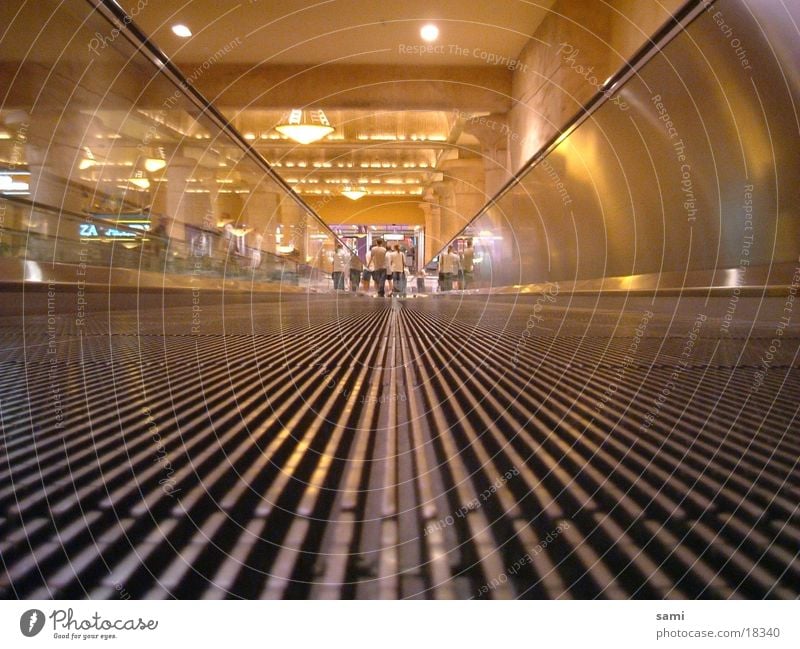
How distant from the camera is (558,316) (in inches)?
146

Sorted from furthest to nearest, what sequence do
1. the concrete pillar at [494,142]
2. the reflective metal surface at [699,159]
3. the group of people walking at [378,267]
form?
the group of people walking at [378,267] < the concrete pillar at [494,142] < the reflective metal surface at [699,159]

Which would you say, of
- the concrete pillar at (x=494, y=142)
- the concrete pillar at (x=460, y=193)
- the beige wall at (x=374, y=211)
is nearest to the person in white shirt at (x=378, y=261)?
the concrete pillar at (x=494, y=142)

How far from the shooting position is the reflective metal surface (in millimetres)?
2492

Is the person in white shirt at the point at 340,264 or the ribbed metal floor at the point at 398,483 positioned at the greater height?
the person in white shirt at the point at 340,264

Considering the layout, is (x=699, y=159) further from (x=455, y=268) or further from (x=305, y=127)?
(x=455, y=268)

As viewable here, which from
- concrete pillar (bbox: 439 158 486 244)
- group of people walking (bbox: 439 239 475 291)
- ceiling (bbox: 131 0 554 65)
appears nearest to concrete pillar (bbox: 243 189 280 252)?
ceiling (bbox: 131 0 554 65)

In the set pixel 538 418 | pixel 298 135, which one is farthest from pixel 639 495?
pixel 298 135

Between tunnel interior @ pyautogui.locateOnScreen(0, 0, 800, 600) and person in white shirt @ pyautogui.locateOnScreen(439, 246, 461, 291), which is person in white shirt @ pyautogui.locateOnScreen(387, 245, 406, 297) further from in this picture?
tunnel interior @ pyautogui.locateOnScreen(0, 0, 800, 600)

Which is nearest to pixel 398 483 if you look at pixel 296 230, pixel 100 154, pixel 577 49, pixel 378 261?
pixel 100 154

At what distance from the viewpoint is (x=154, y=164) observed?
5.30 meters

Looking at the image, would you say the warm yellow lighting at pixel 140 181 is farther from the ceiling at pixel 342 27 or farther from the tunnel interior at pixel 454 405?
the ceiling at pixel 342 27

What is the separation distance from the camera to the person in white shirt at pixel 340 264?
1465 cm

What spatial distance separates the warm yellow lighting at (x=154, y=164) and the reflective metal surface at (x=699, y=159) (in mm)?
3017

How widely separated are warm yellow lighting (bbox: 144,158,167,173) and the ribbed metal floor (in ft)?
13.2
